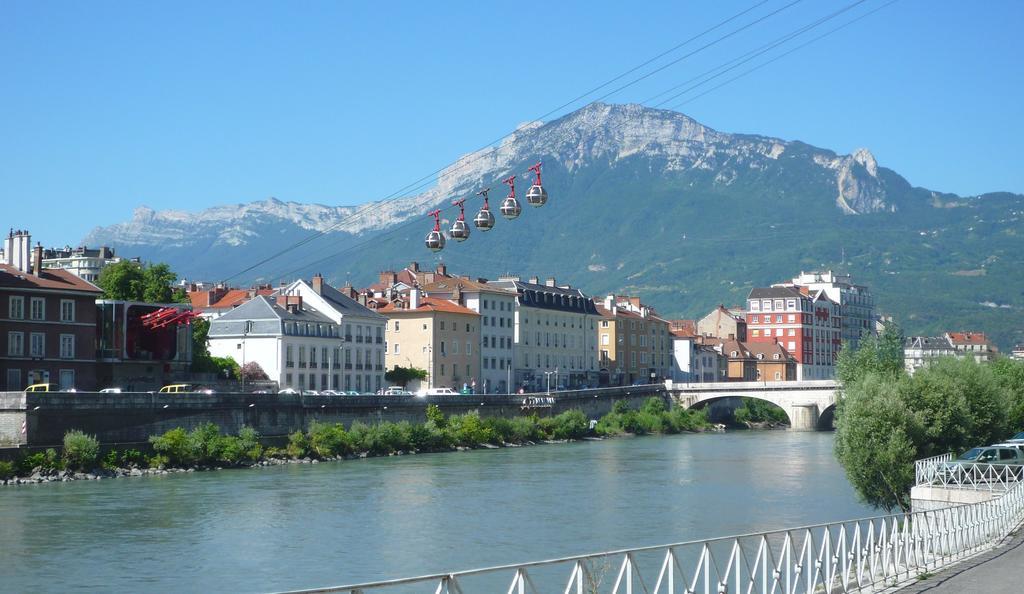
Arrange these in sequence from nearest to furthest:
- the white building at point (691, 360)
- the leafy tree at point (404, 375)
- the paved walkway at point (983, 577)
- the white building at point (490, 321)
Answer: the paved walkway at point (983, 577), the leafy tree at point (404, 375), the white building at point (490, 321), the white building at point (691, 360)

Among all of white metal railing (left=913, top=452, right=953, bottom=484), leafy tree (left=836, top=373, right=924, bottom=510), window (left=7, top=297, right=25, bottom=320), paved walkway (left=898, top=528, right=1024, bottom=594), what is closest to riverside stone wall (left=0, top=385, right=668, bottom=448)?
window (left=7, top=297, right=25, bottom=320)

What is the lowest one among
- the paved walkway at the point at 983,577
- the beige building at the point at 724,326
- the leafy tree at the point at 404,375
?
the paved walkway at the point at 983,577

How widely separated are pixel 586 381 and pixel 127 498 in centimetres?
8389

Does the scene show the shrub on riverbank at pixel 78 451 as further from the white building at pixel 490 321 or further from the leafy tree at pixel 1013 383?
the white building at pixel 490 321

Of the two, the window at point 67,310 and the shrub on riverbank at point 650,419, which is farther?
the shrub on riverbank at point 650,419

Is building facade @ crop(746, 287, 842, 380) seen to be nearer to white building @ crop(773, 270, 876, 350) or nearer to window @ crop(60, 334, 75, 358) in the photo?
white building @ crop(773, 270, 876, 350)

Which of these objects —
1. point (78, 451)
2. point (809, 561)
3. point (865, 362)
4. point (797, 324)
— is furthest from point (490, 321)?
point (809, 561)

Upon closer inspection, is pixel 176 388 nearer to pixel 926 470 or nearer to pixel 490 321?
pixel 926 470

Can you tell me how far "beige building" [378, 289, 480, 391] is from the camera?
103m

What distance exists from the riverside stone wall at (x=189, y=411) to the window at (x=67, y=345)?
700cm

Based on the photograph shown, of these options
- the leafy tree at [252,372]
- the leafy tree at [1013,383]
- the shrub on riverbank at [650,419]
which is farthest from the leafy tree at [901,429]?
the shrub on riverbank at [650,419]

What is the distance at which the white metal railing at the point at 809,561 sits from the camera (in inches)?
674

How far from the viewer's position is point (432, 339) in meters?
103

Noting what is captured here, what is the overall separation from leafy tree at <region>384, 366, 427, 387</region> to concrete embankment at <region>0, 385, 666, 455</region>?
45.5 feet
